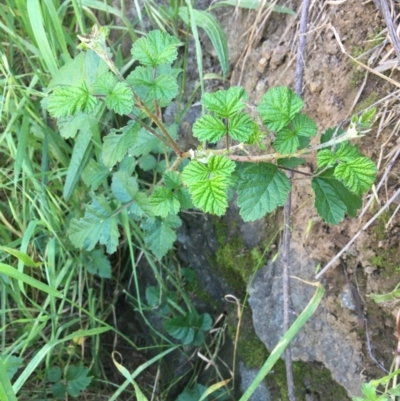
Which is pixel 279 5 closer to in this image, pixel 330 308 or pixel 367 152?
pixel 367 152

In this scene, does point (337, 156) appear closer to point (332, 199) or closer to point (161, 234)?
point (332, 199)

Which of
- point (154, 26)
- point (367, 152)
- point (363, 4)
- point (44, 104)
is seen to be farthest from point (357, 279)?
point (154, 26)

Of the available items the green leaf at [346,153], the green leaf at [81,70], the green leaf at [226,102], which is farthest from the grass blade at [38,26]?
the green leaf at [346,153]

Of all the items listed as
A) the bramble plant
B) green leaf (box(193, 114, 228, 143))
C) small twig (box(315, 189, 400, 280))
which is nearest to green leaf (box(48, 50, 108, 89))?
the bramble plant

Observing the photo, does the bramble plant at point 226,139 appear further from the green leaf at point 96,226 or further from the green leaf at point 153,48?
the green leaf at point 96,226

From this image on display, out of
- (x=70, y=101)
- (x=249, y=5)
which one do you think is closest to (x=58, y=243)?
(x=70, y=101)

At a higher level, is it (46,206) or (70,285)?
(46,206)
